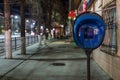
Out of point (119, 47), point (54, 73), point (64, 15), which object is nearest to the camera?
point (119, 47)

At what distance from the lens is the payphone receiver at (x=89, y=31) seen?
23.4 feet

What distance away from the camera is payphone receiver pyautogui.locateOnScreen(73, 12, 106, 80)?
714 centimetres

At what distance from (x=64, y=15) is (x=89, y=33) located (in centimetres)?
6827

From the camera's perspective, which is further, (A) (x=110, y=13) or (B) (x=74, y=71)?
(B) (x=74, y=71)

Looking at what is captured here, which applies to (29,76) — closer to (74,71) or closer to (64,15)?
(74,71)

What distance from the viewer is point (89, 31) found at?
7.31m

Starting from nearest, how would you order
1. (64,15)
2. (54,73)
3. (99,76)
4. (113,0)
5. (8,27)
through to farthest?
(113,0), (99,76), (54,73), (8,27), (64,15)

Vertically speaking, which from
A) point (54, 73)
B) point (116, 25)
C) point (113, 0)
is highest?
point (113, 0)

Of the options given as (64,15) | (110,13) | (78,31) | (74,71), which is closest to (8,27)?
(74,71)

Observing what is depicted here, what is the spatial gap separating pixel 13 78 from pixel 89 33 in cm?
544

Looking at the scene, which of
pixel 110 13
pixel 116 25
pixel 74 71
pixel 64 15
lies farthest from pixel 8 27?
pixel 64 15

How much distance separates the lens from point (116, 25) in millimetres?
11055

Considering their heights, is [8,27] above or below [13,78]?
above

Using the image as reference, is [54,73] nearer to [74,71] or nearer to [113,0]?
[74,71]
